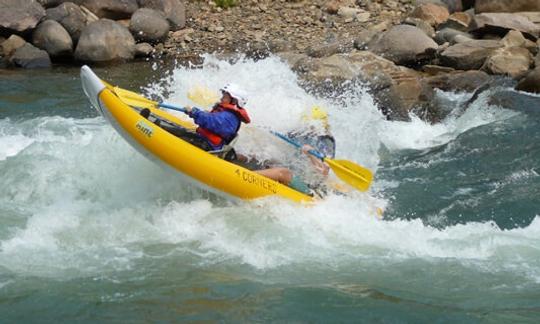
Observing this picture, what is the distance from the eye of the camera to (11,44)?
15156 mm

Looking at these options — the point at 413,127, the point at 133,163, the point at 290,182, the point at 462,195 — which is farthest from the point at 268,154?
the point at 413,127

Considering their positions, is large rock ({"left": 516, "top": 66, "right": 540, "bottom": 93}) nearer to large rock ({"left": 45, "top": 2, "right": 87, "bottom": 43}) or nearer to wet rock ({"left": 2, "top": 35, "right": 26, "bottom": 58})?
large rock ({"left": 45, "top": 2, "right": 87, "bottom": 43})

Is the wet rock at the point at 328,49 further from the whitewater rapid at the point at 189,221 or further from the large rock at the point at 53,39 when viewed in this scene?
the large rock at the point at 53,39

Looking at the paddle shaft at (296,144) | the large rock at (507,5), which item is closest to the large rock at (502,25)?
the large rock at (507,5)

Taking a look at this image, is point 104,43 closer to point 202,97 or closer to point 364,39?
point 364,39

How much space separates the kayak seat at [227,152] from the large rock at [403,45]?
6.97 metres

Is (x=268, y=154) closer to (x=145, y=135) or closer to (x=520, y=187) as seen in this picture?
(x=145, y=135)

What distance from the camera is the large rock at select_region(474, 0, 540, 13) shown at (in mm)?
15695

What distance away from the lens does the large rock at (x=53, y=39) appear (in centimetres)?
1524

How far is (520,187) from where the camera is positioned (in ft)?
28.3

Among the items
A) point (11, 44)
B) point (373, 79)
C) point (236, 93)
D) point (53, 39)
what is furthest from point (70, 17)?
point (236, 93)

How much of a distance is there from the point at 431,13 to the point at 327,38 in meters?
2.36

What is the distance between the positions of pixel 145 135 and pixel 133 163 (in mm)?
1226

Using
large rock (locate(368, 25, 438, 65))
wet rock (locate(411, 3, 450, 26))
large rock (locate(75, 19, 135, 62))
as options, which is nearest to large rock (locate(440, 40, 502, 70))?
large rock (locate(368, 25, 438, 65))
